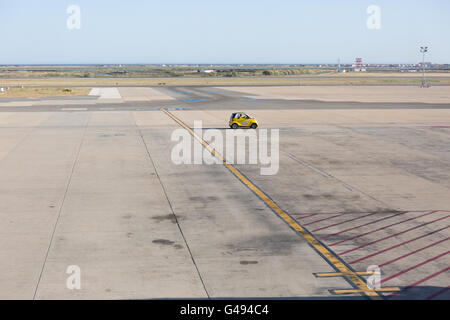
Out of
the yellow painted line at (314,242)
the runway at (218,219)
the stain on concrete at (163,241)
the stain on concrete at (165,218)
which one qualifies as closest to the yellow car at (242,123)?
the runway at (218,219)

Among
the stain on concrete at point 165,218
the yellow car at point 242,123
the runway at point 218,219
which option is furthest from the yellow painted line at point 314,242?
the yellow car at point 242,123

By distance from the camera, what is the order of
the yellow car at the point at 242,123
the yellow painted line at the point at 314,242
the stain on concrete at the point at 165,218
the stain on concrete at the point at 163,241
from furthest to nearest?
the yellow car at the point at 242,123, the stain on concrete at the point at 165,218, the stain on concrete at the point at 163,241, the yellow painted line at the point at 314,242

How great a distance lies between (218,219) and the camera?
711 inches

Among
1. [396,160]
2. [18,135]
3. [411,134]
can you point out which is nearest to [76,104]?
[18,135]

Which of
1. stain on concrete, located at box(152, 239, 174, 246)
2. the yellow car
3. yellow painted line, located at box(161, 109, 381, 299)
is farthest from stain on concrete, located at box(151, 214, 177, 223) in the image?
the yellow car

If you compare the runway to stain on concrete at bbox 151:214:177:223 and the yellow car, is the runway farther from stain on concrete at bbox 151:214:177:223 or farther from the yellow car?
the yellow car

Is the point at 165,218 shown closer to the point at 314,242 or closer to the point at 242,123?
the point at 314,242

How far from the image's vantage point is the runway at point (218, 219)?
12680 millimetres

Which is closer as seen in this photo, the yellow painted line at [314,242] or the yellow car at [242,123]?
the yellow painted line at [314,242]

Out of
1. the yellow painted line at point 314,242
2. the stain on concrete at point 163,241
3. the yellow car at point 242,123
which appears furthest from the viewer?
the yellow car at point 242,123

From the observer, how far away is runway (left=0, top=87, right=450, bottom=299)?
41.6ft

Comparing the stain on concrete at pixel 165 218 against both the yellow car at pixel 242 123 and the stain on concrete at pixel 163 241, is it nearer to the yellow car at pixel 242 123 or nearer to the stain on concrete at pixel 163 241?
the stain on concrete at pixel 163 241

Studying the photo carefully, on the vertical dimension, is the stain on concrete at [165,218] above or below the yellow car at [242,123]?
below

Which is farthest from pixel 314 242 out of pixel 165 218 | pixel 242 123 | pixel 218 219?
pixel 242 123
